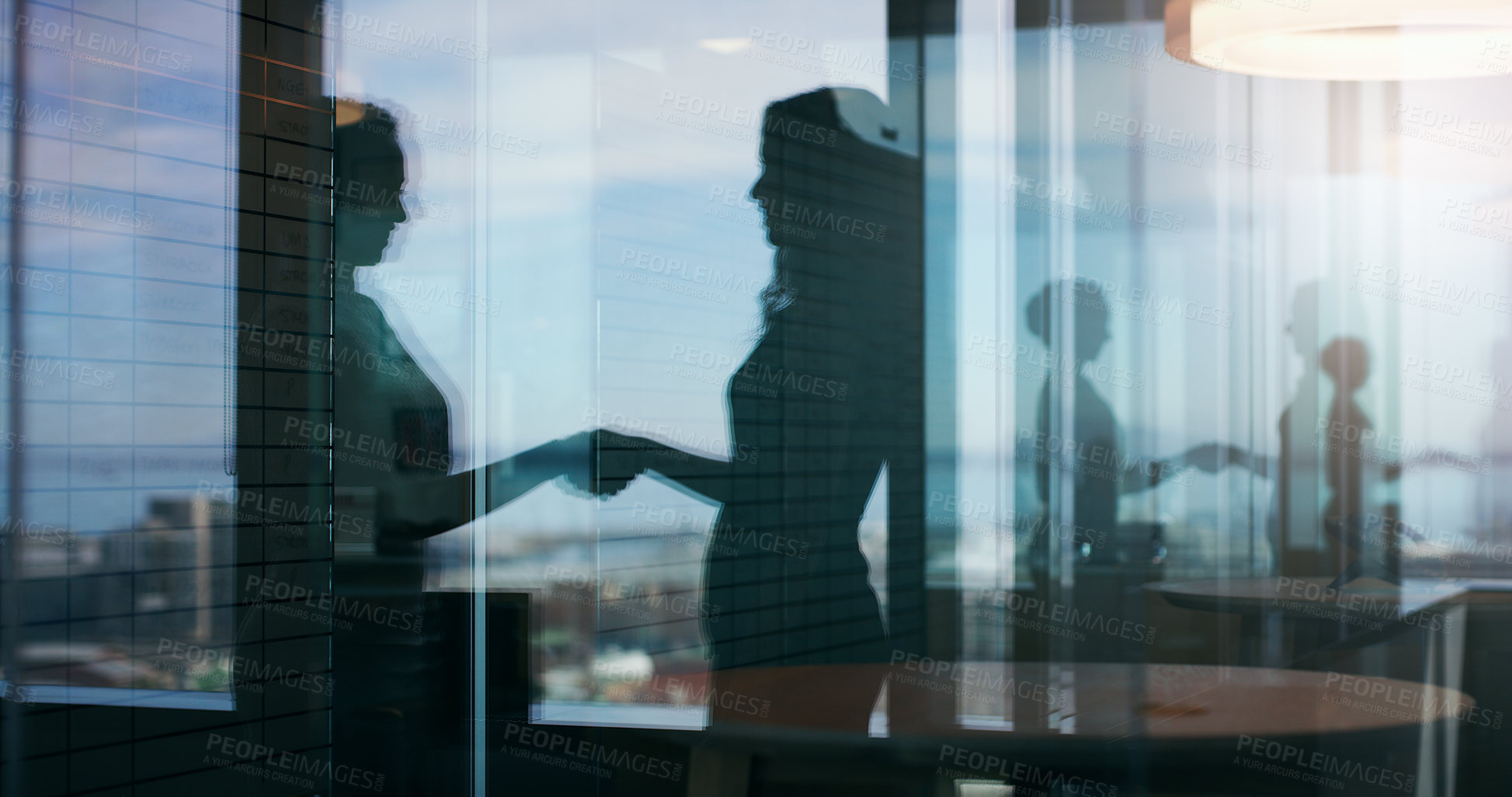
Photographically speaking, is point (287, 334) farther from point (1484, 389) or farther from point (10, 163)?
point (1484, 389)

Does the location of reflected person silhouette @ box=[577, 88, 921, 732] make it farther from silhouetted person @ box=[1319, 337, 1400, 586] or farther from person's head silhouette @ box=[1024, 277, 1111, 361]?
silhouetted person @ box=[1319, 337, 1400, 586]

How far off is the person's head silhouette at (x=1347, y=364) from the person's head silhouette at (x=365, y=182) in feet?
6.56

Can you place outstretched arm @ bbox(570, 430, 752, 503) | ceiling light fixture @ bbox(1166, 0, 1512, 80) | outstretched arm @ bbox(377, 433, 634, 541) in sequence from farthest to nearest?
outstretched arm @ bbox(377, 433, 634, 541)
outstretched arm @ bbox(570, 430, 752, 503)
ceiling light fixture @ bbox(1166, 0, 1512, 80)

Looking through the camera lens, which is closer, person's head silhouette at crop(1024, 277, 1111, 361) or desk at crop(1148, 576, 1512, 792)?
desk at crop(1148, 576, 1512, 792)

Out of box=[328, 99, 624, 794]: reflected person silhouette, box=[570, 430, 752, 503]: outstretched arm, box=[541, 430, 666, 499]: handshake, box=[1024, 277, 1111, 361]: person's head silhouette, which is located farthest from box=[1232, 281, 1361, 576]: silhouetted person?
box=[328, 99, 624, 794]: reflected person silhouette

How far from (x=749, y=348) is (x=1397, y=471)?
4.21 ft

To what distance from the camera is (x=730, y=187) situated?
233 centimetres

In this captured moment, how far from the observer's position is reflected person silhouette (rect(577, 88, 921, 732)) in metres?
2.22

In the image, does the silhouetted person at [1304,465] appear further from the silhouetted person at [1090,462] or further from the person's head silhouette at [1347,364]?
the silhouetted person at [1090,462]

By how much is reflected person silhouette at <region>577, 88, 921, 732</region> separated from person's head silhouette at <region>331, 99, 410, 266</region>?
0.88 metres

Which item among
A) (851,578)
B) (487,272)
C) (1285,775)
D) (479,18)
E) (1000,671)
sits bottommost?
(1285,775)

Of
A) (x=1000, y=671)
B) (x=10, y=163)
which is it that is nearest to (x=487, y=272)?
(x=10, y=163)

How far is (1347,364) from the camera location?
2.05 m

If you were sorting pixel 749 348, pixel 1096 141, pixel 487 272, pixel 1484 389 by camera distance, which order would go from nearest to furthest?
1. pixel 1484 389
2. pixel 1096 141
3. pixel 749 348
4. pixel 487 272
